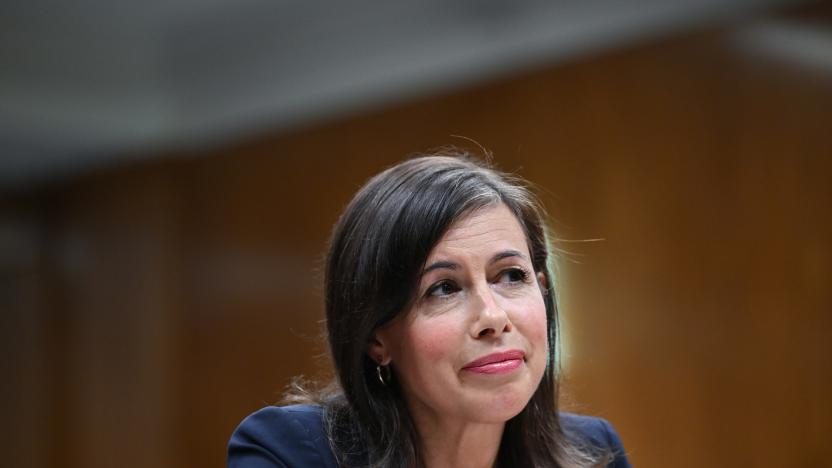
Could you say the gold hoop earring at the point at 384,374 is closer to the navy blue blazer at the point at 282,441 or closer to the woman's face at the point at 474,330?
the woman's face at the point at 474,330

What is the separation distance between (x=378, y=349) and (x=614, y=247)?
325 cm

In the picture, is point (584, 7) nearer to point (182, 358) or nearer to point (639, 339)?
point (639, 339)

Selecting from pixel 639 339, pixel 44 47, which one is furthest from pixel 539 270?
pixel 44 47

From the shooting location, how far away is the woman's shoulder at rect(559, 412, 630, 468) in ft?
7.13

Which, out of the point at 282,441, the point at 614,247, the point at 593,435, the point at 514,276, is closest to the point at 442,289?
the point at 514,276

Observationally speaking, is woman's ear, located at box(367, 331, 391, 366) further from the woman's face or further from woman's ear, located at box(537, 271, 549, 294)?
woman's ear, located at box(537, 271, 549, 294)

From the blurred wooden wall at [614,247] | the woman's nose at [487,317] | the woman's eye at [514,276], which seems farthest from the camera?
the blurred wooden wall at [614,247]

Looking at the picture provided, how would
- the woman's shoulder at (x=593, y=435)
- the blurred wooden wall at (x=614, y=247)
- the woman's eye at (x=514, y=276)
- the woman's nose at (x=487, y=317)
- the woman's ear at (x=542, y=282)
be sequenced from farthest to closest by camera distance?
the blurred wooden wall at (x=614, y=247) → the woman's shoulder at (x=593, y=435) → the woman's ear at (x=542, y=282) → the woman's eye at (x=514, y=276) → the woman's nose at (x=487, y=317)

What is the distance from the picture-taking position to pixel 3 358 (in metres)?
8.79

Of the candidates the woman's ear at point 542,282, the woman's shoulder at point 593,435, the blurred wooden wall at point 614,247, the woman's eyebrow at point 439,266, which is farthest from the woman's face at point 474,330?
the blurred wooden wall at point 614,247

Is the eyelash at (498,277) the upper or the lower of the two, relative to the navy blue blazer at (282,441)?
upper

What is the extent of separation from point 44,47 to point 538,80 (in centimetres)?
315

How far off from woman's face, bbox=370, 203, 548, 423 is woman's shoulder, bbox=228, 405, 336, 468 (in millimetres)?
204

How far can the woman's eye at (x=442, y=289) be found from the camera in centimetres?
178
